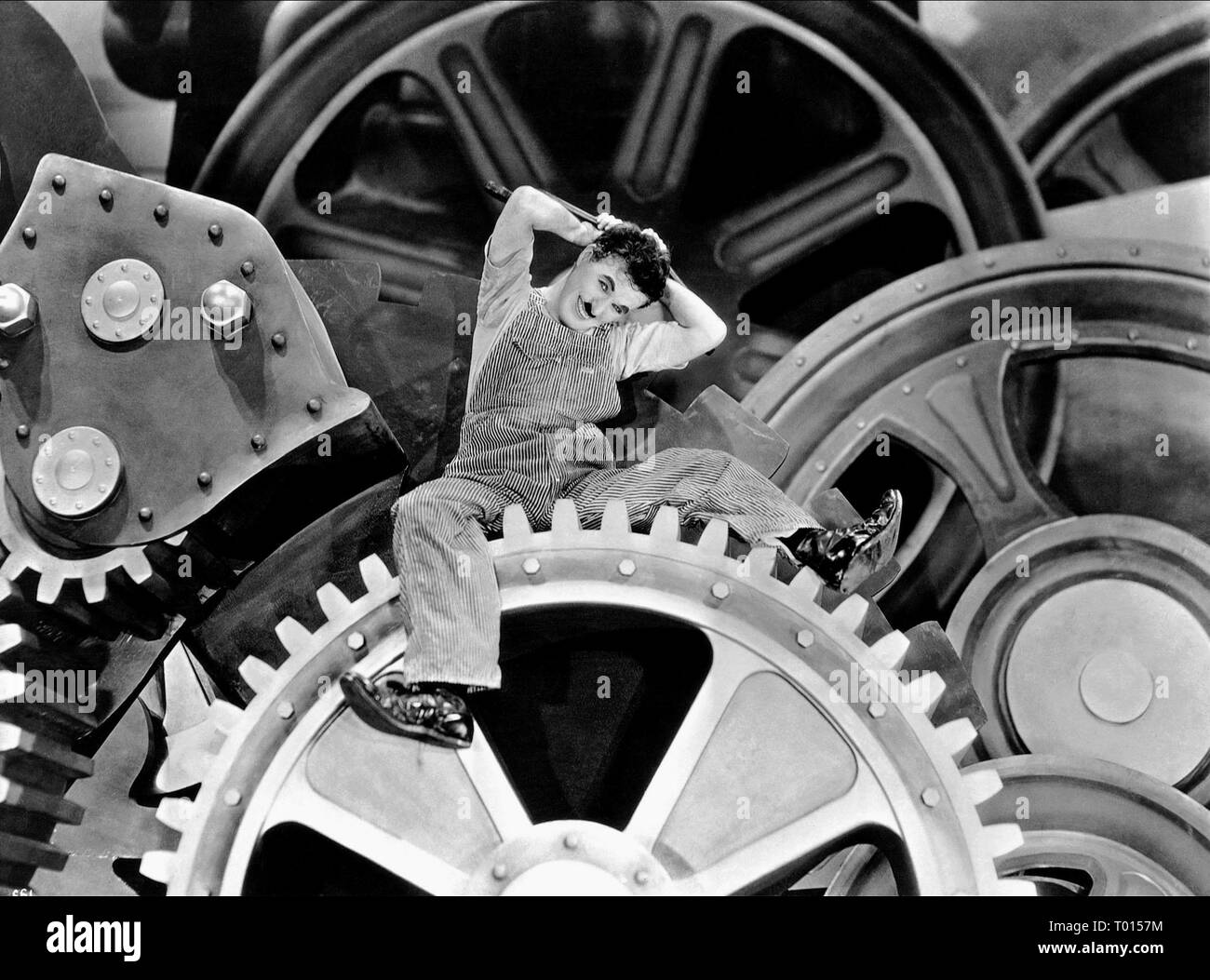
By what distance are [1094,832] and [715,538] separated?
71 centimetres

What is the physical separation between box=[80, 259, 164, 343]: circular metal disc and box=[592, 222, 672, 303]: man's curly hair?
0.66 m

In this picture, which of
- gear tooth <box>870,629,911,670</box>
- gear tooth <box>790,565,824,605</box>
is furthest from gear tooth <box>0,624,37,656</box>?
gear tooth <box>870,629,911,670</box>

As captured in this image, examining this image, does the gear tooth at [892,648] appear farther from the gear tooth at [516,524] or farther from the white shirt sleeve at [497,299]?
the white shirt sleeve at [497,299]

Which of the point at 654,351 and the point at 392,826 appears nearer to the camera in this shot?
the point at 392,826

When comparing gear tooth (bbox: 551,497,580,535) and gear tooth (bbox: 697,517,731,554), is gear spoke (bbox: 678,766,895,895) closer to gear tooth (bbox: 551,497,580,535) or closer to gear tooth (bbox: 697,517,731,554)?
gear tooth (bbox: 697,517,731,554)

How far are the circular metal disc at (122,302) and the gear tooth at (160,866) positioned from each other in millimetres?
733

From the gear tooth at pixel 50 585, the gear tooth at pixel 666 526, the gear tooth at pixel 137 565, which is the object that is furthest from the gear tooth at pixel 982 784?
the gear tooth at pixel 50 585

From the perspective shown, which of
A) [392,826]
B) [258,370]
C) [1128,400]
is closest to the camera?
[392,826]

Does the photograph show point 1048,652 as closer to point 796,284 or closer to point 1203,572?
point 1203,572

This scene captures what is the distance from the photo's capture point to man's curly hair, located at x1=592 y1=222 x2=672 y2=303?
1672 millimetres

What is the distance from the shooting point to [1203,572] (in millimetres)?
1783

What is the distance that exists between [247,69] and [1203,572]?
1.72 meters

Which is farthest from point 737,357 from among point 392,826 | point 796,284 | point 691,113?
point 392,826

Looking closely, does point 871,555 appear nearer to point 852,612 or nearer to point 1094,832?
point 852,612
